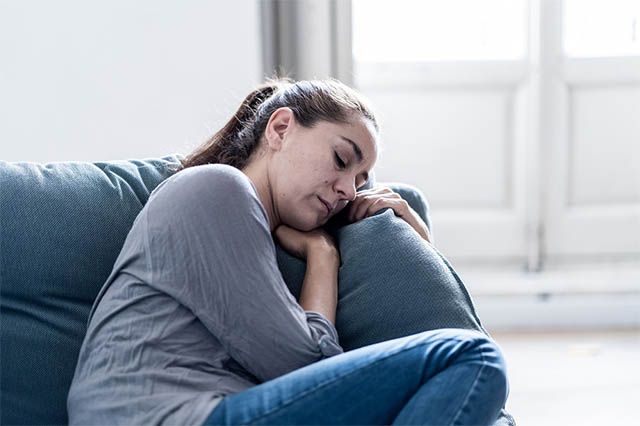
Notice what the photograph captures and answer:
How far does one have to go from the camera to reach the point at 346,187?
166 cm

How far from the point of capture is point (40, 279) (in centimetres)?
156

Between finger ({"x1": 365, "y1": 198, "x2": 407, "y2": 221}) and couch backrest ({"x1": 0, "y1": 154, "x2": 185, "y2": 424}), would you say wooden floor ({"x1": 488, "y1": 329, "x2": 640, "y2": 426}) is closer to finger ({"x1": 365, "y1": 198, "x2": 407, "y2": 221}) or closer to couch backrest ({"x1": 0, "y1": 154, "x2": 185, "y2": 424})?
finger ({"x1": 365, "y1": 198, "x2": 407, "y2": 221})

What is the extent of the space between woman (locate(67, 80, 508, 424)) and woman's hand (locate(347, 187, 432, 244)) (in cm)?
33

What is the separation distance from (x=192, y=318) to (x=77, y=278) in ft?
1.08

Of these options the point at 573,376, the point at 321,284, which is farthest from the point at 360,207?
the point at 573,376

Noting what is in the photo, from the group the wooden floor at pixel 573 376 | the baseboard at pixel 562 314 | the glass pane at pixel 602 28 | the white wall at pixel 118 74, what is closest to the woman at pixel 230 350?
the wooden floor at pixel 573 376

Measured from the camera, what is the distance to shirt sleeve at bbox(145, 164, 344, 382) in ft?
4.45

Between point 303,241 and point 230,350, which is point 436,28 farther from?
point 230,350

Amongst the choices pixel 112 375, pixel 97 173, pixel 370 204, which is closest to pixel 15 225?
pixel 97 173

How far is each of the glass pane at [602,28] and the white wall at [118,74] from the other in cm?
135

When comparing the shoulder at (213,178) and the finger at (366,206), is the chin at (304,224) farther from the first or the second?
the shoulder at (213,178)

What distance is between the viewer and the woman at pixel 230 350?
1.30 metres

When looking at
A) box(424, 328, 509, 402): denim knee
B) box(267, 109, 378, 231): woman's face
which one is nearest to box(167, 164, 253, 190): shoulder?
box(267, 109, 378, 231): woman's face

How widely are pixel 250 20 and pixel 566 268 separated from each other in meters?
1.69
